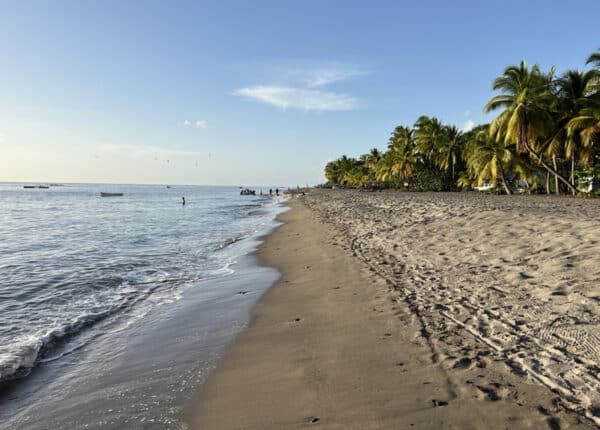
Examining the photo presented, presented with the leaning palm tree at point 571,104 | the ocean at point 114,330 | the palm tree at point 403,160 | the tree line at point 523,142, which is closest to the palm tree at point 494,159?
the tree line at point 523,142

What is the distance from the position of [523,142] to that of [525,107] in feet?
8.61

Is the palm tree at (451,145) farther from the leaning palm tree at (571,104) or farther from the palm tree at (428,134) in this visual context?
the leaning palm tree at (571,104)

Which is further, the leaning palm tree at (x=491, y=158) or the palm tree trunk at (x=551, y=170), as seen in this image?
the leaning palm tree at (x=491, y=158)

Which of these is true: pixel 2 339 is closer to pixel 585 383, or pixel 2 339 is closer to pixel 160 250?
pixel 585 383

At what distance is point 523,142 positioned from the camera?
90.2 ft

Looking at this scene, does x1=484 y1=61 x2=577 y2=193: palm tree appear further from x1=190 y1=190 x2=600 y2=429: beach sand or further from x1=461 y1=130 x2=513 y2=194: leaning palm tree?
x1=190 y1=190 x2=600 y2=429: beach sand

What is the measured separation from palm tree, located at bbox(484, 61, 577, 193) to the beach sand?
2041 cm

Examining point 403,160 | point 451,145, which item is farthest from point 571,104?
point 403,160

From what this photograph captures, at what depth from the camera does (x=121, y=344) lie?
6.06 m

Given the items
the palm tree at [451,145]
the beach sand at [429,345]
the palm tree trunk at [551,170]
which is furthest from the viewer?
the palm tree at [451,145]

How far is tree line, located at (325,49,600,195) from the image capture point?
86.4ft

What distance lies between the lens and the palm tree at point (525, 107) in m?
26.6

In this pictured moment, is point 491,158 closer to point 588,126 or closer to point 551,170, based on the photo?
point 551,170

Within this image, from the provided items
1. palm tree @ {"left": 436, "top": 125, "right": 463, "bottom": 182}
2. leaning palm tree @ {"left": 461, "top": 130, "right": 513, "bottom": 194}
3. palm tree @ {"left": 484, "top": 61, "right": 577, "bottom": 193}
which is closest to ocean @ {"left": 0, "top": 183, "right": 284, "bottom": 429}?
palm tree @ {"left": 484, "top": 61, "right": 577, "bottom": 193}
